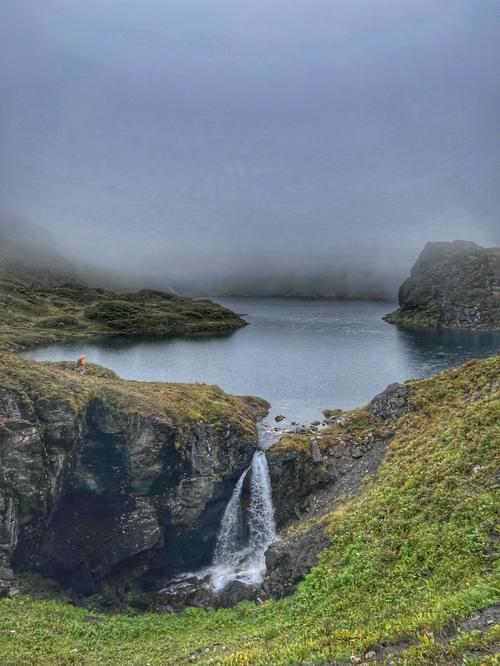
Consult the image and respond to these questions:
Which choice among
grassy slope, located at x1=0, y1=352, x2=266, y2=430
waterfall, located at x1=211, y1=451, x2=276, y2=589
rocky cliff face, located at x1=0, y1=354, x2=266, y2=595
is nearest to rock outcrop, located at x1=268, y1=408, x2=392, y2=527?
waterfall, located at x1=211, y1=451, x2=276, y2=589

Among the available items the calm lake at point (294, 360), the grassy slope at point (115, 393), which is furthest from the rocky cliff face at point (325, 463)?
the calm lake at point (294, 360)

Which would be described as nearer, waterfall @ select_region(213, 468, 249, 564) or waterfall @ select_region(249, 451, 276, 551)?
waterfall @ select_region(213, 468, 249, 564)

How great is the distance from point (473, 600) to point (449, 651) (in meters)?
3.50

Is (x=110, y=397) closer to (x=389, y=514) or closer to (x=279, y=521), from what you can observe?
(x=279, y=521)

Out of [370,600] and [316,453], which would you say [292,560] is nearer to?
[370,600]

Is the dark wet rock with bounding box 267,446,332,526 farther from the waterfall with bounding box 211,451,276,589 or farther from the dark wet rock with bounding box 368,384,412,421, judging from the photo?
the dark wet rock with bounding box 368,384,412,421

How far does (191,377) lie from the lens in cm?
9325

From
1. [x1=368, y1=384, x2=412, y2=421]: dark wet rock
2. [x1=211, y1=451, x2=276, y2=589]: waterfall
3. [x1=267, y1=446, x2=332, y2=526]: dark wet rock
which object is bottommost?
[x1=211, y1=451, x2=276, y2=589]: waterfall

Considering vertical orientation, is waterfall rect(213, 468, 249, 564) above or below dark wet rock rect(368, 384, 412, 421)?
below

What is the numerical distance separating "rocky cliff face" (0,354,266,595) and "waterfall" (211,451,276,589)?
3.51 ft

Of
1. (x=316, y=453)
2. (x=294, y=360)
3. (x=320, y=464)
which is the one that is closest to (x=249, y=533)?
(x=320, y=464)

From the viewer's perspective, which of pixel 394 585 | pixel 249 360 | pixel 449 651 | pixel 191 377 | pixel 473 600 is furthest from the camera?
pixel 249 360

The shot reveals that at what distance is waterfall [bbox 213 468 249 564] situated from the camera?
39.2 metres

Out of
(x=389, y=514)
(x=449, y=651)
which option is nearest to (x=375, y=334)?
(x=389, y=514)
